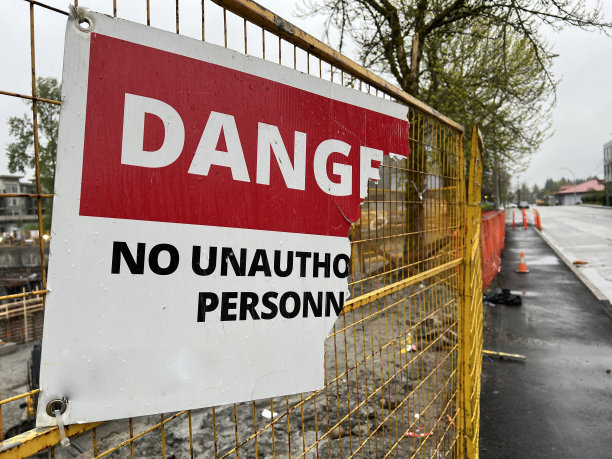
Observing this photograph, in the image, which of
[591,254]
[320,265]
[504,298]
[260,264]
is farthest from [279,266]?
[591,254]

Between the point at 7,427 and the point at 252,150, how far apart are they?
8.40 m

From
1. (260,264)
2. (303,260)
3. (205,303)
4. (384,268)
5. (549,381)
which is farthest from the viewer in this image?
(549,381)

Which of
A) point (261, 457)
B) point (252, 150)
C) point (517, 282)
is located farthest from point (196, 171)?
point (517, 282)

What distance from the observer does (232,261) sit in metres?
1.20

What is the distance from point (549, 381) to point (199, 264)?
5.40 m

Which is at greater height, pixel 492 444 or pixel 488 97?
pixel 488 97

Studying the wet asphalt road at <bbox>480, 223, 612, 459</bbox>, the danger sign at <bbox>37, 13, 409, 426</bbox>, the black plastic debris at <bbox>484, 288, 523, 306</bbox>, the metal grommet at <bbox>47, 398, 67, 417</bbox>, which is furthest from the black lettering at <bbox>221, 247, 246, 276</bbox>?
the black plastic debris at <bbox>484, 288, 523, 306</bbox>

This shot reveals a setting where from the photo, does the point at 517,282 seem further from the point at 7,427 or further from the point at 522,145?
the point at 7,427

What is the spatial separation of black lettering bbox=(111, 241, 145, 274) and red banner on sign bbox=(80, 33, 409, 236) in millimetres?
79

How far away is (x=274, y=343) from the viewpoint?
4.22 feet

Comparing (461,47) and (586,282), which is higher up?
(461,47)

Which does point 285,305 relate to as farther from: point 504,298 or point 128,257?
point 504,298

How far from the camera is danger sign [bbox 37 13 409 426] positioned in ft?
3.19

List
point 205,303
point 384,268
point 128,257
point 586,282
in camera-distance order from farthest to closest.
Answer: point 586,282 → point 384,268 → point 205,303 → point 128,257
